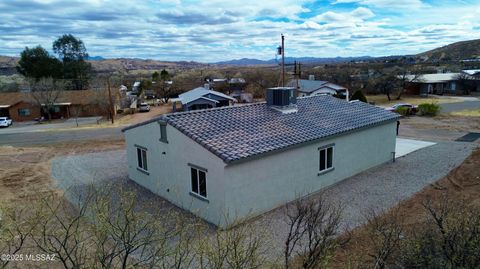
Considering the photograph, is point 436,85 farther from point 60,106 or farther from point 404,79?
point 60,106

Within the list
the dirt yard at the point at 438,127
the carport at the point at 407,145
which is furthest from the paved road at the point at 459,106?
the carport at the point at 407,145

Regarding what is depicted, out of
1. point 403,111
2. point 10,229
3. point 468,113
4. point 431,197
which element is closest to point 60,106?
point 403,111

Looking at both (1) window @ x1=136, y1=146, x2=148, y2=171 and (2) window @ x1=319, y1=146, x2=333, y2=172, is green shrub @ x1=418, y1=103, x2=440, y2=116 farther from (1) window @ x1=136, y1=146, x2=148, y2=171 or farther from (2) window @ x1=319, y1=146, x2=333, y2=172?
(1) window @ x1=136, y1=146, x2=148, y2=171

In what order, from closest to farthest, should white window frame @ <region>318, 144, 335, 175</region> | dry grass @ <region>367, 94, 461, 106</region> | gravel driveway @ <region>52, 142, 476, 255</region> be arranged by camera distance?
gravel driveway @ <region>52, 142, 476, 255</region>
white window frame @ <region>318, 144, 335, 175</region>
dry grass @ <region>367, 94, 461, 106</region>

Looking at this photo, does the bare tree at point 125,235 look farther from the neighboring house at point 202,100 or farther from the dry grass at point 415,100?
the dry grass at point 415,100

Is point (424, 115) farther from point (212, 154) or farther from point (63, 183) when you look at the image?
point (63, 183)

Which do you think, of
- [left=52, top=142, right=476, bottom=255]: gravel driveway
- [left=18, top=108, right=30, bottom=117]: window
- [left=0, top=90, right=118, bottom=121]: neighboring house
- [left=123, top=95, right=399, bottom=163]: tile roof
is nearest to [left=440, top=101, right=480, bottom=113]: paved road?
[left=52, top=142, right=476, bottom=255]: gravel driveway

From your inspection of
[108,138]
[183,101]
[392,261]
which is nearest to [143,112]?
[183,101]
